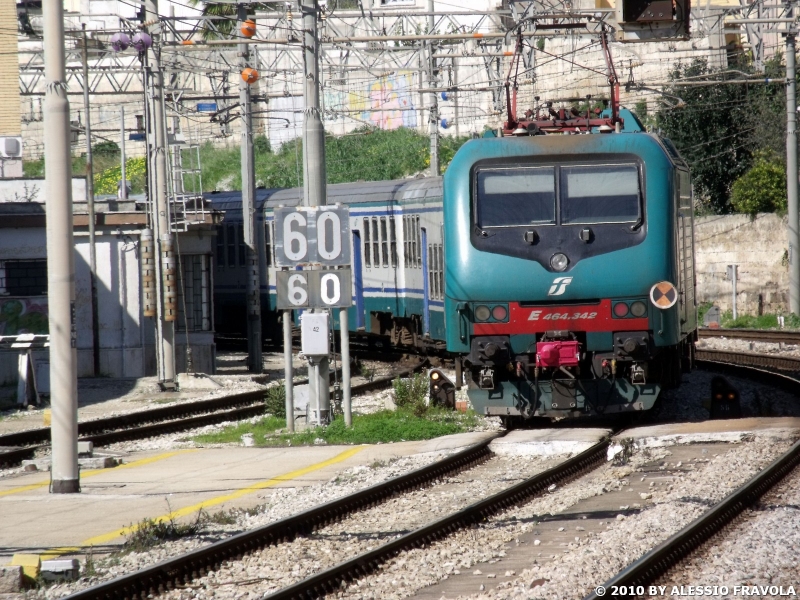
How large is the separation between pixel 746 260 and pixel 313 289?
73.3 feet

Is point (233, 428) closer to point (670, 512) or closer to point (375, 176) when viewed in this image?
point (670, 512)

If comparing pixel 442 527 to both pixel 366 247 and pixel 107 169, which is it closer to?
pixel 366 247

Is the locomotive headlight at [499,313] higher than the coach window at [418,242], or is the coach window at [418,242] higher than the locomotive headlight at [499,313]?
the coach window at [418,242]

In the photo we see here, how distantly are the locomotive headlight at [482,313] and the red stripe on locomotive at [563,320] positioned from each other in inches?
4.6

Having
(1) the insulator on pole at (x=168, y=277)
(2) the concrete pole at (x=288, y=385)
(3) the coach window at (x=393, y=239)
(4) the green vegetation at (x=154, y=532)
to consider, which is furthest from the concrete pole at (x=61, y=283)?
(3) the coach window at (x=393, y=239)

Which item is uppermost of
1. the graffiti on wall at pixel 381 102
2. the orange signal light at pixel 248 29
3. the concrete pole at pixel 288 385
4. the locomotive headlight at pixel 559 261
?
the graffiti on wall at pixel 381 102

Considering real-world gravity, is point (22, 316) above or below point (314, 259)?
below

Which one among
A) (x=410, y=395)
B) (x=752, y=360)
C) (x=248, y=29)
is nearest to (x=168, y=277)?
(x=248, y=29)

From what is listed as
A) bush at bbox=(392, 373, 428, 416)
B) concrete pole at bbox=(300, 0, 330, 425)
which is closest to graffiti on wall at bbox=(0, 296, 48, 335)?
bush at bbox=(392, 373, 428, 416)

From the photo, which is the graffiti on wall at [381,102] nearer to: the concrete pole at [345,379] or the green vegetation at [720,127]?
the green vegetation at [720,127]

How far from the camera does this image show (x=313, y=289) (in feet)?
50.6

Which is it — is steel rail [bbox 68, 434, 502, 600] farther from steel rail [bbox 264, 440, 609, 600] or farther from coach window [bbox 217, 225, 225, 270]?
coach window [bbox 217, 225, 225, 270]

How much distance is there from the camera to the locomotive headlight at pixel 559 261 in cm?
1349

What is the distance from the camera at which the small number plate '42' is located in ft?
44.2
